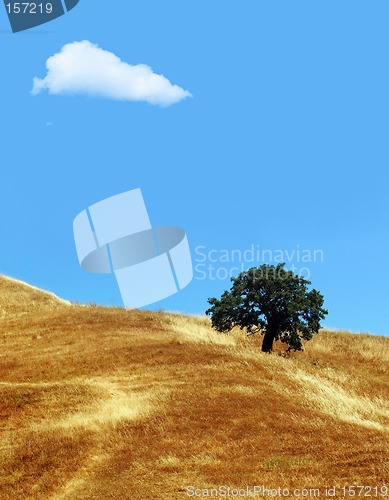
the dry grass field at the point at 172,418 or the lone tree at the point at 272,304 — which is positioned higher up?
the lone tree at the point at 272,304

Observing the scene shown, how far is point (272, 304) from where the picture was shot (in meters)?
44.8

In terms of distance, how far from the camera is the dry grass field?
1791 cm

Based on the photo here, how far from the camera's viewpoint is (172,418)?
77.9 feet

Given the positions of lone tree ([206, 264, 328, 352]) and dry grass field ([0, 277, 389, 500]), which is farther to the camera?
lone tree ([206, 264, 328, 352])

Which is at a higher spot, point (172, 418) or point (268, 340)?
point (268, 340)

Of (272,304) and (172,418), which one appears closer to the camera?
(172,418)

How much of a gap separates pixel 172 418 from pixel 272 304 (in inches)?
897

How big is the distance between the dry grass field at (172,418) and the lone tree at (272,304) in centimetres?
367

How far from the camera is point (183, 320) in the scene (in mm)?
56438

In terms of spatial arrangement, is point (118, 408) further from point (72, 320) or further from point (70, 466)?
point (72, 320)

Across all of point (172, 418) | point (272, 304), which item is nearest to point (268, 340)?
point (272, 304)

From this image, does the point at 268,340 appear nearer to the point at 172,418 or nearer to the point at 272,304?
the point at 272,304

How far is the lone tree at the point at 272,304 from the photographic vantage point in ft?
147

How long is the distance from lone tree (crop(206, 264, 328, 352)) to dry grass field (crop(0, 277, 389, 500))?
3669 mm
